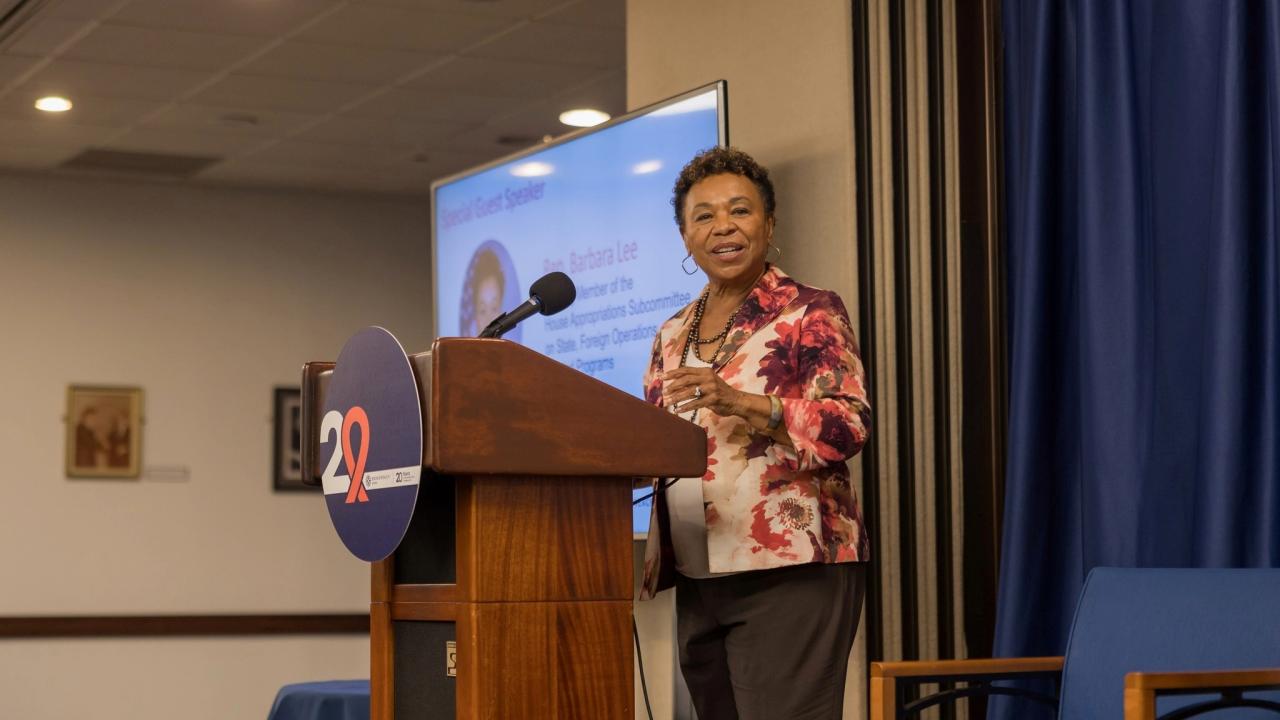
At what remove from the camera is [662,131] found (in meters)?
4.08

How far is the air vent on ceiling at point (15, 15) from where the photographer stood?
5.86 metres

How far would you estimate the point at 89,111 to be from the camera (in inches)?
292

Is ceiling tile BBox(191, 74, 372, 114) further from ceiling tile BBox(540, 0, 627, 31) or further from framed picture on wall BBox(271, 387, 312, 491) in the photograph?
framed picture on wall BBox(271, 387, 312, 491)

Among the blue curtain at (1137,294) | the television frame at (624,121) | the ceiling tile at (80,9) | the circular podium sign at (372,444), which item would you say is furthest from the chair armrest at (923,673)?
the ceiling tile at (80,9)

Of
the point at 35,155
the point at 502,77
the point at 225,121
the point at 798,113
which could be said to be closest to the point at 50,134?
the point at 35,155

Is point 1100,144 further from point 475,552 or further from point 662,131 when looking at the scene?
point 475,552

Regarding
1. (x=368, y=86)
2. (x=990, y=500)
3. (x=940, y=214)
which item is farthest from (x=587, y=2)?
(x=990, y=500)

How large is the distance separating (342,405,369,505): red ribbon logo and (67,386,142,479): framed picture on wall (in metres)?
7.01

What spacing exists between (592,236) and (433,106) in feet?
10.9

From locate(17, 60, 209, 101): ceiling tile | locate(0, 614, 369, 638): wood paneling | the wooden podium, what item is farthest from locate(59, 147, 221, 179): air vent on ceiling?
the wooden podium

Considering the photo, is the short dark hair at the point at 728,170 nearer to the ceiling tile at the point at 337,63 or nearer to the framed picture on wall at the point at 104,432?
the ceiling tile at the point at 337,63

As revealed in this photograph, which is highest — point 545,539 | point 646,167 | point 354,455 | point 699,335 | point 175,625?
point 646,167

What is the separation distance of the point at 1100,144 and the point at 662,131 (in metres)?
1.29

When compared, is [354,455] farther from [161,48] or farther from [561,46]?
[161,48]
